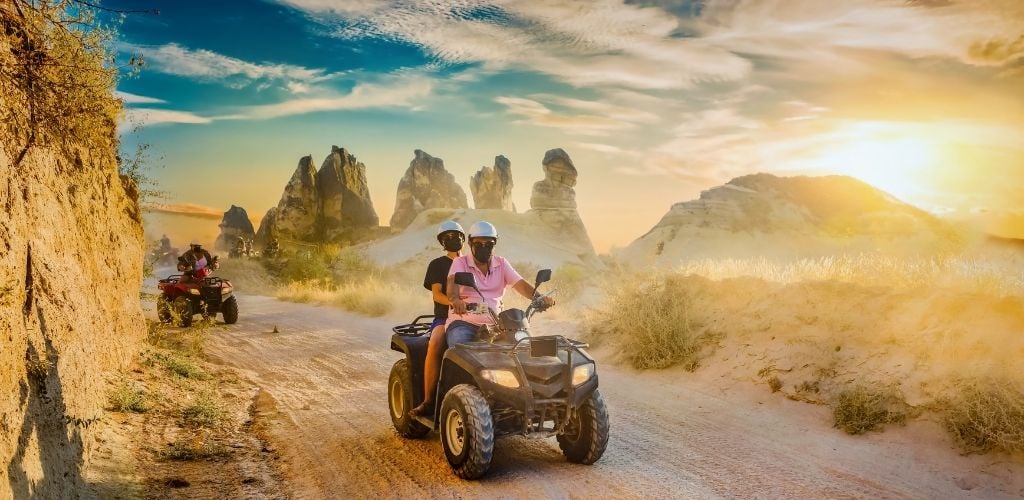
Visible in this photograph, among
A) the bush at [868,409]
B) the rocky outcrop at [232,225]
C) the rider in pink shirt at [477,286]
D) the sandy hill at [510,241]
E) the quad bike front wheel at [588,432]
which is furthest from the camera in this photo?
the rocky outcrop at [232,225]

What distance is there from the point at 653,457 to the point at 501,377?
188 cm

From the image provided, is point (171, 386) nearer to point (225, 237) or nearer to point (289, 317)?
point (289, 317)

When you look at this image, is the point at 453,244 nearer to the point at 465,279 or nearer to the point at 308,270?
the point at 465,279

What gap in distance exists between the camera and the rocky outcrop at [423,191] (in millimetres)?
106312

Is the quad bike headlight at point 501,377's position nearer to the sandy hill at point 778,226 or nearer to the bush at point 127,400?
the bush at point 127,400

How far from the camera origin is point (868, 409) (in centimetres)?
722

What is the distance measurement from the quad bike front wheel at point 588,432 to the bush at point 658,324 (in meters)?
4.94

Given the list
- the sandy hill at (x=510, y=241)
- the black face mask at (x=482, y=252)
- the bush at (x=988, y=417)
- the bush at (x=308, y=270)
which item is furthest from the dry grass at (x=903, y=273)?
the sandy hill at (x=510, y=241)

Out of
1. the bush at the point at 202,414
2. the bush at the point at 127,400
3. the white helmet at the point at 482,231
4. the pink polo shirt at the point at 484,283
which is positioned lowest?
the bush at the point at 202,414

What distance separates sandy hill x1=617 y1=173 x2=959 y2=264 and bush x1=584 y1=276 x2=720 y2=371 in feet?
175

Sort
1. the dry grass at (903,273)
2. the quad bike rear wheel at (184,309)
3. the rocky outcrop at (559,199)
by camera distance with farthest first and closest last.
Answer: the rocky outcrop at (559,199), the quad bike rear wheel at (184,309), the dry grass at (903,273)

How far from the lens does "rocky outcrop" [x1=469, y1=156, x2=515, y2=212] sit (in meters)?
107

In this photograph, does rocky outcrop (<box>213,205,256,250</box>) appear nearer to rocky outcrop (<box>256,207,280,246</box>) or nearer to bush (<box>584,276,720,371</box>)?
rocky outcrop (<box>256,207,280,246</box>)

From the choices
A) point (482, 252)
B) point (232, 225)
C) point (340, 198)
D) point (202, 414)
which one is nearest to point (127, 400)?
point (202, 414)
